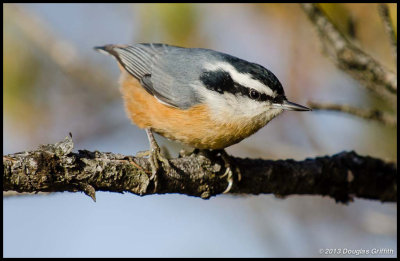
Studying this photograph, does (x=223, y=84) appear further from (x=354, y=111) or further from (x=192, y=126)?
(x=354, y=111)

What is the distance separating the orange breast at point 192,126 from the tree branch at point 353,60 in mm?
511

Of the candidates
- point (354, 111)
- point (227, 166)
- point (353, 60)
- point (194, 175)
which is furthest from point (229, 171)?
point (353, 60)

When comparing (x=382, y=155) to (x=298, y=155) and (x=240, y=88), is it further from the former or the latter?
(x=240, y=88)

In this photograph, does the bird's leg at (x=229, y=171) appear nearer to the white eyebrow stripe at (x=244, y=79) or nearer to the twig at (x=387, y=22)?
the white eyebrow stripe at (x=244, y=79)

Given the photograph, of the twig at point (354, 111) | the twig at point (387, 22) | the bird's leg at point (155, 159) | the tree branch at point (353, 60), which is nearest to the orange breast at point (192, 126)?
the bird's leg at point (155, 159)

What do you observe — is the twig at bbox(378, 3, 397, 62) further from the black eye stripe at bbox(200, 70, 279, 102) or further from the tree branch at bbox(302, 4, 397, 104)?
the black eye stripe at bbox(200, 70, 279, 102)

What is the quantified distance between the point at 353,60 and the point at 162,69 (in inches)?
43.8

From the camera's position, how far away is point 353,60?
2.52 metres

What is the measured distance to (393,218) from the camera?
309 centimetres

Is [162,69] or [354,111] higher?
[162,69]

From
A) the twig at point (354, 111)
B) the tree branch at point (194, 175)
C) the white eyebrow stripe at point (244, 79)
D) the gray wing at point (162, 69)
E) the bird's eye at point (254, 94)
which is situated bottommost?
the tree branch at point (194, 175)

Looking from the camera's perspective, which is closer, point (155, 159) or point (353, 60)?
point (155, 159)

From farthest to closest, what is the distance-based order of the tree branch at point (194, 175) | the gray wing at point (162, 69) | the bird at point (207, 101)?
the gray wing at point (162, 69), the bird at point (207, 101), the tree branch at point (194, 175)

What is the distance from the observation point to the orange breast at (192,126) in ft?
8.62
